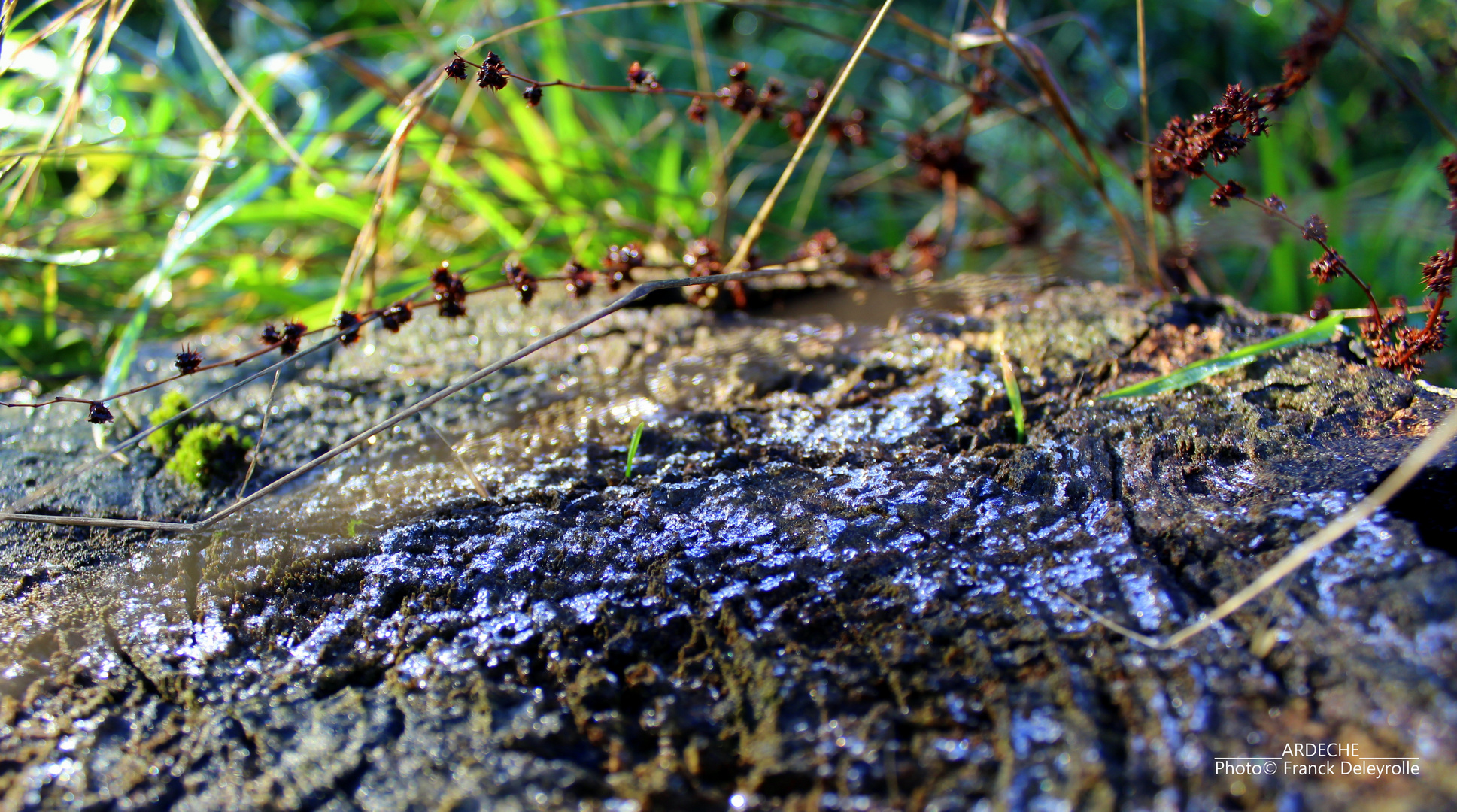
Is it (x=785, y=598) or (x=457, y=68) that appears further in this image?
Result: (x=457, y=68)

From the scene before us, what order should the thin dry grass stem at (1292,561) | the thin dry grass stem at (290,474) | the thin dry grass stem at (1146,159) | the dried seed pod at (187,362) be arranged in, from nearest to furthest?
the thin dry grass stem at (1292,561) < the thin dry grass stem at (290,474) < the dried seed pod at (187,362) < the thin dry grass stem at (1146,159)

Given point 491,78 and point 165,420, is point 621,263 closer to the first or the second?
point 491,78

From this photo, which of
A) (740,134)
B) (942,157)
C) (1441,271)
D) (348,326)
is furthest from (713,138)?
(1441,271)

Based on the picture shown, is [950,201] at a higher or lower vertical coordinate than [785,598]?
higher

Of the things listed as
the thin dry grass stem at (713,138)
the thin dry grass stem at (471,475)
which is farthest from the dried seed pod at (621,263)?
the thin dry grass stem at (713,138)

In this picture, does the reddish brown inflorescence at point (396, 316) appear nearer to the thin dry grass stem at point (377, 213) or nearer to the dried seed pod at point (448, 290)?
the dried seed pod at point (448, 290)

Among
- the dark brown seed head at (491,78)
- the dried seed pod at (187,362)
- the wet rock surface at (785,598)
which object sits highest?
the dark brown seed head at (491,78)

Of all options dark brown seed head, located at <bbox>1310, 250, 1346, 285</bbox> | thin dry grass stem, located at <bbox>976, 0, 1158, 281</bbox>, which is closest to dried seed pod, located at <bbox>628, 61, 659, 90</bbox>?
thin dry grass stem, located at <bbox>976, 0, 1158, 281</bbox>
